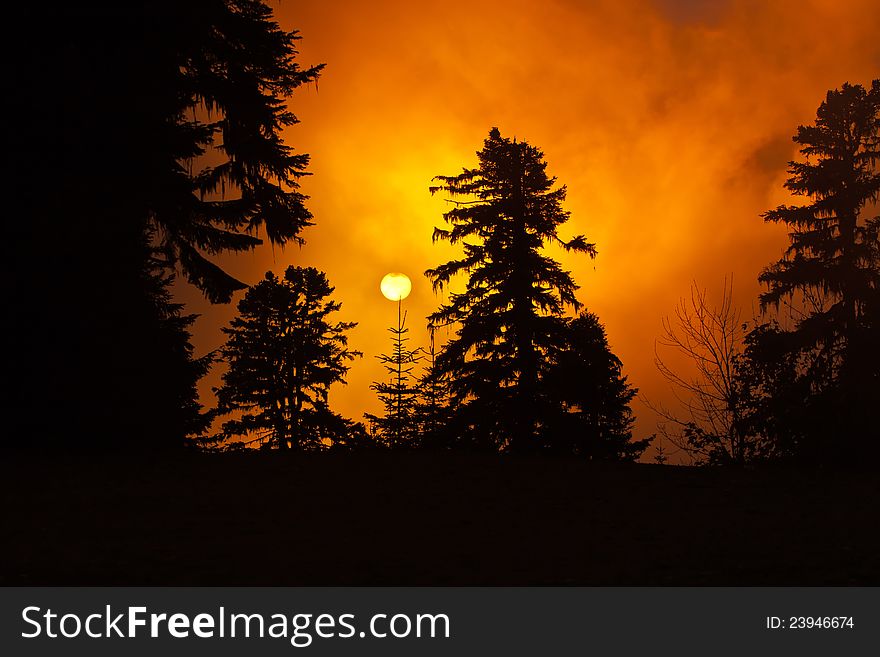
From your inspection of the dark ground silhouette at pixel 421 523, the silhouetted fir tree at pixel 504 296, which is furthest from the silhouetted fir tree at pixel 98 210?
the silhouetted fir tree at pixel 504 296

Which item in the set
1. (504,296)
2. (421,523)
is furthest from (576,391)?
(421,523)

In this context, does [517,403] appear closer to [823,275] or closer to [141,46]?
[823,275]

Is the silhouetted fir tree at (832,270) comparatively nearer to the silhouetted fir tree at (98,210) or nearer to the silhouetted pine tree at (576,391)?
the silhouetted pine tree at (576,391)

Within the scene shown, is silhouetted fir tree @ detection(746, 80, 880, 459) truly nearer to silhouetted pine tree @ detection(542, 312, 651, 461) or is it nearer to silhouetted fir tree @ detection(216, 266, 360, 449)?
silhouetted pine tree @ detection(542, 312, 651, 461)

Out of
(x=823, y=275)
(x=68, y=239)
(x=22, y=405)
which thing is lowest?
(x=22, y=405)

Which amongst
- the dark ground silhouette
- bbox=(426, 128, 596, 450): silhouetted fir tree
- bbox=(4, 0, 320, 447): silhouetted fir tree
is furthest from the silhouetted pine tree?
bbox=(4, 0, 320, 447): silhouetted fir tree

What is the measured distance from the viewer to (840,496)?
1193 cm

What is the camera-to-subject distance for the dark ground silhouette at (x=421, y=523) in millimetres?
7344

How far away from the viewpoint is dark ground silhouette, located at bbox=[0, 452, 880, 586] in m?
7.34

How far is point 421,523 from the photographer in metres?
9.42

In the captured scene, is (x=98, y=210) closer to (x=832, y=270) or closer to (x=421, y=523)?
(x=421, y=523)

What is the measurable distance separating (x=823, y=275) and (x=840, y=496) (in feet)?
44.0
